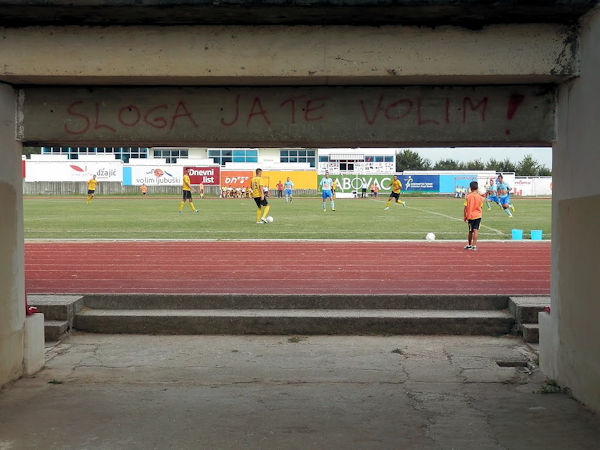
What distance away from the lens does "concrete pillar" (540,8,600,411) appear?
551 centimetres

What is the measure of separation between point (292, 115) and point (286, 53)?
66 centimetres

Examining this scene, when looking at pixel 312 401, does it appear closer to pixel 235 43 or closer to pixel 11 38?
pixel 235 43

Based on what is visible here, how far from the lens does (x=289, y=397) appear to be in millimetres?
6172

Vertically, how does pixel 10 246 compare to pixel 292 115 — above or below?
below

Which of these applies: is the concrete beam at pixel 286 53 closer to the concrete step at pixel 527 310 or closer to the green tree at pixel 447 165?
the concrete step at pixel 527 310

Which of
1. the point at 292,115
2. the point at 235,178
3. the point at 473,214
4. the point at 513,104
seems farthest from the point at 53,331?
the point at 235,178

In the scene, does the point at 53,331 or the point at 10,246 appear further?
the point at 53,331

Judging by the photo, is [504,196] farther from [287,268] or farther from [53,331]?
[53,331]

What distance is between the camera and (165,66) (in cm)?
604

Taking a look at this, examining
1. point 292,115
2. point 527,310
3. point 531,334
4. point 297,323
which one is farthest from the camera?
point 297,323

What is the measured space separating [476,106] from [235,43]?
7.40ft

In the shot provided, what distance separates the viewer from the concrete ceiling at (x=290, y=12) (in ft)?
17.7

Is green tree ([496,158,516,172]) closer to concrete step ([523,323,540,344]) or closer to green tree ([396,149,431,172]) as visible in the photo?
green tree ([396,149,431,172])

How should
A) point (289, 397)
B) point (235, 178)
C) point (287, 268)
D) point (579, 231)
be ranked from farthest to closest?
point (235, 178) → point (287, 268) → point (289, 397) → point (579, 231)
